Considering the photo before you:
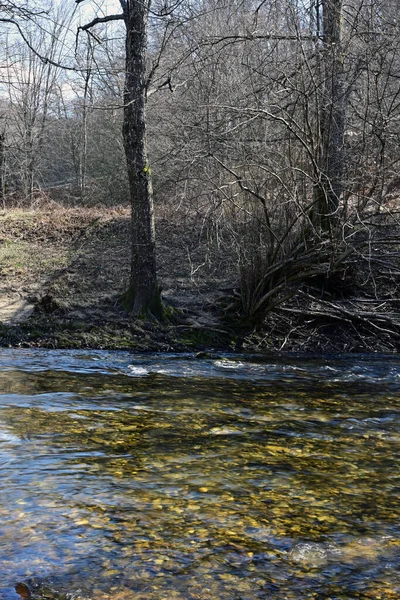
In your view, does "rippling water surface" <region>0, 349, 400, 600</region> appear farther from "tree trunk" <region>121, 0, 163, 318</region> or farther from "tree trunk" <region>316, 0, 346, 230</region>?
"tree trunk" <region>121, 0, 163, 318</region>

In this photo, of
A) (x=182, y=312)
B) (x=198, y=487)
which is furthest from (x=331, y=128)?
(x=198, y=487)

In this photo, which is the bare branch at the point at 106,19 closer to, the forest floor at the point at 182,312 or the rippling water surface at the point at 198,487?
the forest floor at the point at 182,312

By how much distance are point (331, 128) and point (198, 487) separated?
22.9 ft

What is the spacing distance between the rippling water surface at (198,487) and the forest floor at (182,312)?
2.28 metres

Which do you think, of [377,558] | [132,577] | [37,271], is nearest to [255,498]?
[377,558]

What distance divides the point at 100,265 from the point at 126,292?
→ 3029 millimetres

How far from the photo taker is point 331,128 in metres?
10.9

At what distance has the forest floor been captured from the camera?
11867 mm

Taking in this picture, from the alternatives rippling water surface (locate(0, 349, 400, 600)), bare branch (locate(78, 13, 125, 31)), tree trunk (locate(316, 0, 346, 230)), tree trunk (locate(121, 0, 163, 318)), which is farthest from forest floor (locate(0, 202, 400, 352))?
bare branch (locate(78, 13, 125, 31))

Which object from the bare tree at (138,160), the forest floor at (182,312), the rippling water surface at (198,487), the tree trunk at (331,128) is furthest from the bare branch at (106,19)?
the rippling water surface at (198,487)

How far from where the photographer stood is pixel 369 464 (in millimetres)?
6238

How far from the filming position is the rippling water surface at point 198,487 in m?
4.24

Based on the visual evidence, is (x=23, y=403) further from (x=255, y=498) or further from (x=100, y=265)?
(x=100, y=265)

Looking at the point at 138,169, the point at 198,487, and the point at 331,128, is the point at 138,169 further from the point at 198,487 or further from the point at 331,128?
the point at 198,487
